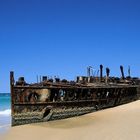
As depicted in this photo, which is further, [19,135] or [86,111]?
[86,111]

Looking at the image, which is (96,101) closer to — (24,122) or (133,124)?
(24,122)

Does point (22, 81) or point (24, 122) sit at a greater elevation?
point (22, 81)

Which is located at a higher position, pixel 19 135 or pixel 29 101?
pixel 29 101

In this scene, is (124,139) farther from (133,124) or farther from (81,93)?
(81,93)

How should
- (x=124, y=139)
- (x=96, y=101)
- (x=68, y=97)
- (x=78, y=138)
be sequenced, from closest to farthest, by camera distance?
(x=124, y=139)
(x=78, y=138)
(x=68, y=97)
(x=96, y=101)

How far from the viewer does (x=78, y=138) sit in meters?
11.0

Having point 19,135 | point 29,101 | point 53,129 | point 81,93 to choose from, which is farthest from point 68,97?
point 19,135

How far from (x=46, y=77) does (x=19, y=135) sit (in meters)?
7.16

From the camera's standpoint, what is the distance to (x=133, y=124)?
42.9 feet

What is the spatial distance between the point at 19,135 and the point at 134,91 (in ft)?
47.4

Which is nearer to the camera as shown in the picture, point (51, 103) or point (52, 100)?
point (51, 103)

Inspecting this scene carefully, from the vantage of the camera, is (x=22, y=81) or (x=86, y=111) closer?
(x=22, y=81)

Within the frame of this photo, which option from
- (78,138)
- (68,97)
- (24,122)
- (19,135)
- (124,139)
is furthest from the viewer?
(68,97)

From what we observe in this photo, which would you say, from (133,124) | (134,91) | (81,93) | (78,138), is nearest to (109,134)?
(78,138)
